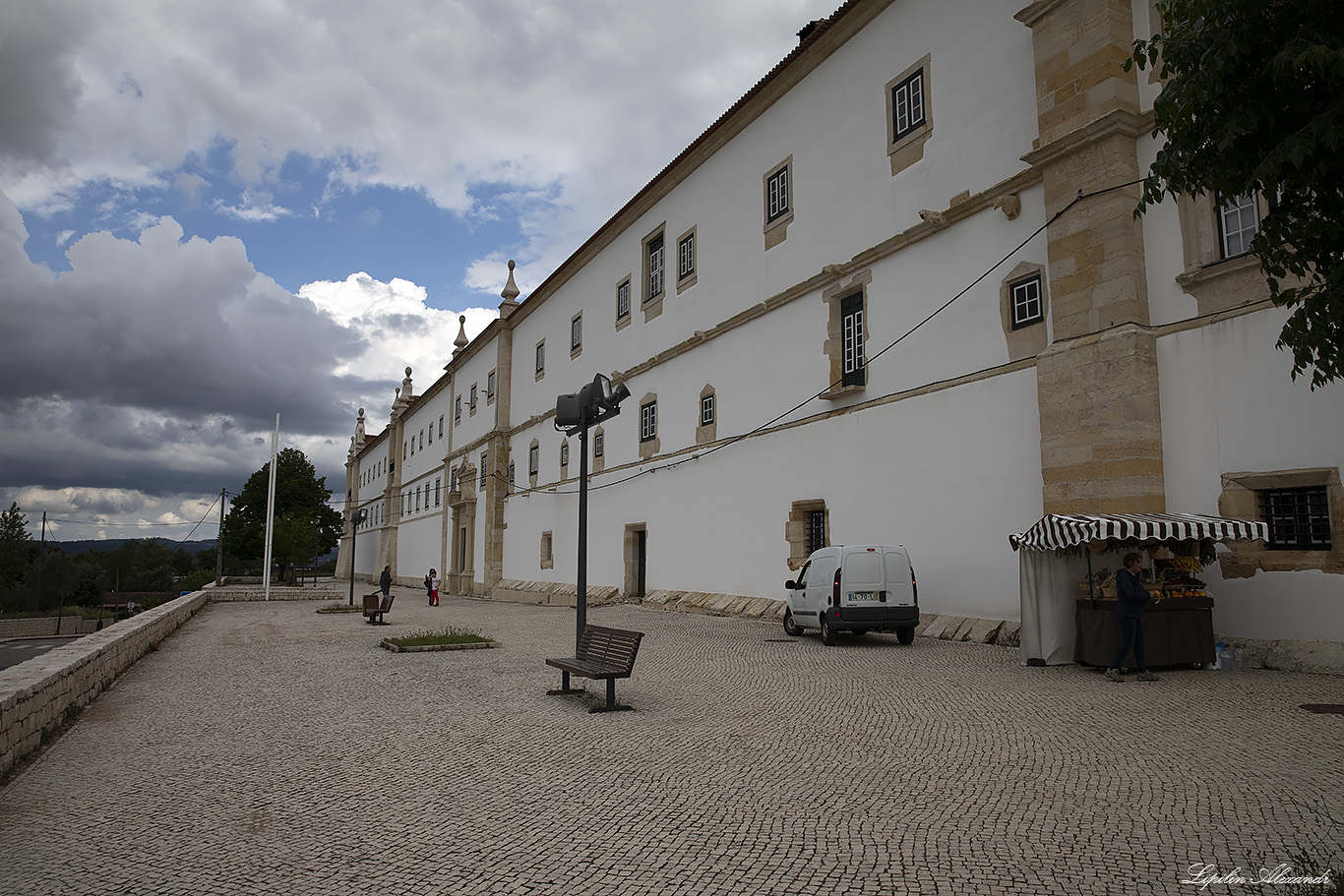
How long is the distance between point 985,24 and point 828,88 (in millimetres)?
4668

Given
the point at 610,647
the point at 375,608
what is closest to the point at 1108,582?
the point at 610,647

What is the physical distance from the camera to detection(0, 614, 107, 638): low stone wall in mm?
41750

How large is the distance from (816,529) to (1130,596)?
387 inches

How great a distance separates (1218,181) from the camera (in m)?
4.84

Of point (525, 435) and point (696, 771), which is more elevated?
point (525, 435)

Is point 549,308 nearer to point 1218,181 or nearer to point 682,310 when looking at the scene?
point 682,310

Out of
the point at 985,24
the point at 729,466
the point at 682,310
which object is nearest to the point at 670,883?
the point at 985,24

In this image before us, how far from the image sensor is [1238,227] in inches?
436

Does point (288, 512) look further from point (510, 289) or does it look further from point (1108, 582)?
point (1108, 582)

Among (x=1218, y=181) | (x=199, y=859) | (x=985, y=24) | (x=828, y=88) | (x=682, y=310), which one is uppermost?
(x=828, y=88)

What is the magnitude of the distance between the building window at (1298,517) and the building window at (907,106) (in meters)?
9.44

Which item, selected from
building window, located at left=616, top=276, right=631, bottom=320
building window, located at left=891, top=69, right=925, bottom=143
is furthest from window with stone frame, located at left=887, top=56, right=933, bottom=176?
building window, located at left=616, top=276, right=631, bottom=320

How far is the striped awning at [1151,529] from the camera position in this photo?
970 centimetres

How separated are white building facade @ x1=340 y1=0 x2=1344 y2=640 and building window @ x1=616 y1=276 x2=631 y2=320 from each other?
114 mm
